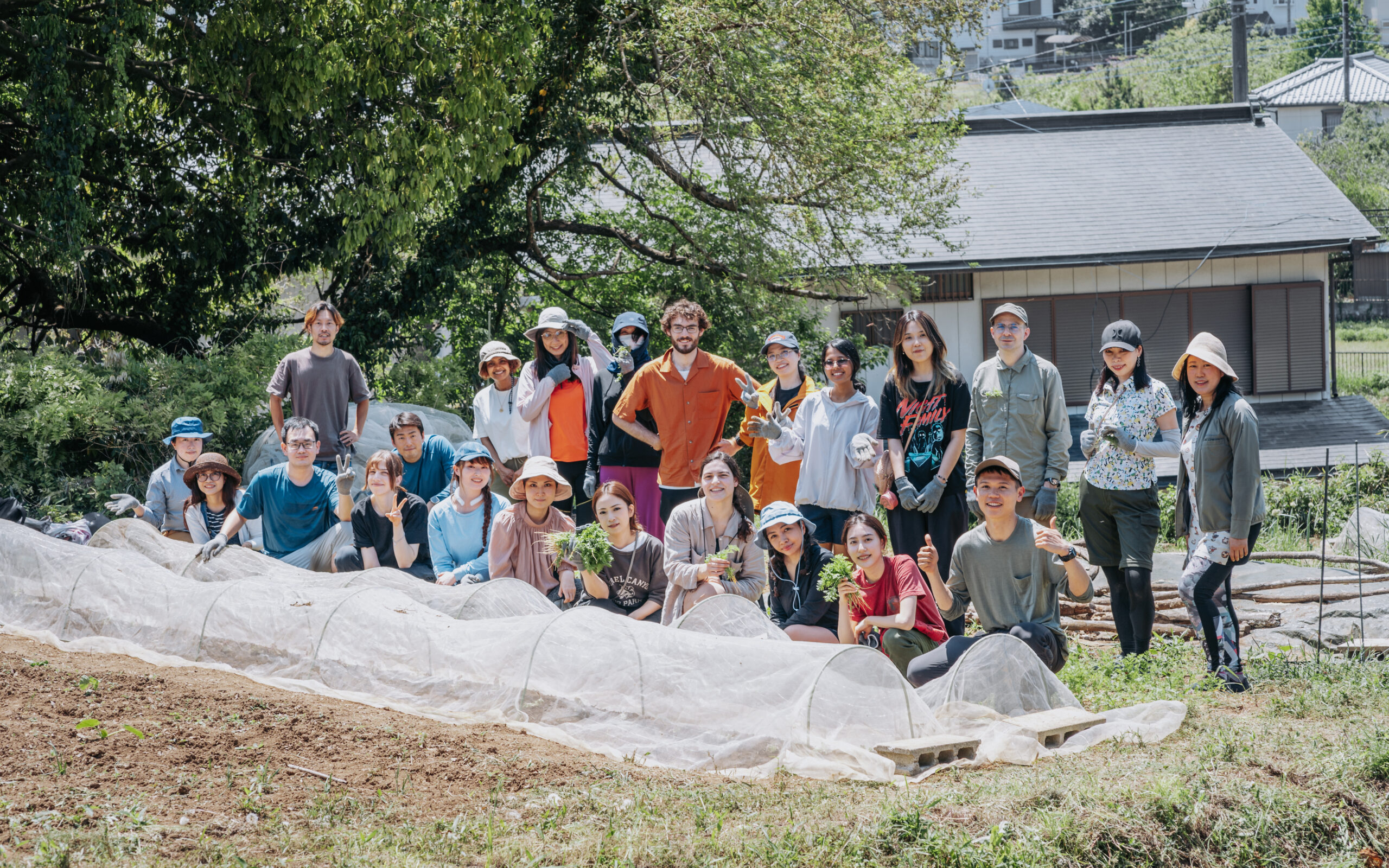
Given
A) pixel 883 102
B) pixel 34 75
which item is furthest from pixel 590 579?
pixel 883 102

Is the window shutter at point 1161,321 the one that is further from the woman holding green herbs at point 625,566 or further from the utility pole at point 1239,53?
A: the woman holding green herbs at point 625,566

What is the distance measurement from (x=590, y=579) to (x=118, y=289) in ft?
26.5

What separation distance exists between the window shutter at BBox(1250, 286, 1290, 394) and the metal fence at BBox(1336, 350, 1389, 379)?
11.3 m

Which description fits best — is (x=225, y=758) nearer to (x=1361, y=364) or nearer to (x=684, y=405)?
(x=684, y=405)

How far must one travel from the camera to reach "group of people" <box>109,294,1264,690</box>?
5.60 metres

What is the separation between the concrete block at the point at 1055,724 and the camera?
16.0 ft

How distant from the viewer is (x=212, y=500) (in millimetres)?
8086

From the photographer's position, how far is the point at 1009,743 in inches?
187

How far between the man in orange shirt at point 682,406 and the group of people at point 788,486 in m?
0.01

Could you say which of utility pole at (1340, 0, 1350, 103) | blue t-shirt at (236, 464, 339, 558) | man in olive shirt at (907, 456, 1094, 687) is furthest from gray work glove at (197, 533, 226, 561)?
utility pole at (1340, 0, 1350, 103)

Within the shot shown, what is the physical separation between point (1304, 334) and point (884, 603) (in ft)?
44.0

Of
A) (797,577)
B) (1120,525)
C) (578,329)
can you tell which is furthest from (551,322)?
(1120,525)

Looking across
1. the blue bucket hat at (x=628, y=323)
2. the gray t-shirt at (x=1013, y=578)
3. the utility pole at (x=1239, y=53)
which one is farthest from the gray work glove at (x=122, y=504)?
the utility pole at (x=1239, y=53)

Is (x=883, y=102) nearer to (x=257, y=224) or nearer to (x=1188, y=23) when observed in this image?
(x=257, y=224)
